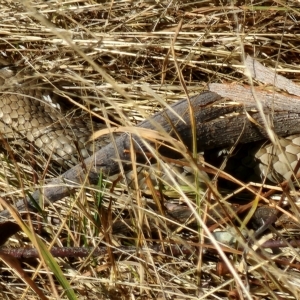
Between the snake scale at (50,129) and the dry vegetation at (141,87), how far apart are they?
79mm

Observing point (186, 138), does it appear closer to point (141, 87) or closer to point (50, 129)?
point (141, 87)

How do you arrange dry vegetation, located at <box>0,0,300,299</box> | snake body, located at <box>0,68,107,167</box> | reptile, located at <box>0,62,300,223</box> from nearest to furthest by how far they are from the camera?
dry vegetation, located at <box>0,0,300,299</box>, reptile, located at <box>0,62,300,223</box>, snake body, located at <box>0,68,107,167</box>

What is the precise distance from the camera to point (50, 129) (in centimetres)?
218

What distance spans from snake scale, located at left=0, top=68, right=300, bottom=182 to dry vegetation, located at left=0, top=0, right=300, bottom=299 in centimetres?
8

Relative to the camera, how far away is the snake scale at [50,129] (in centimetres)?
196

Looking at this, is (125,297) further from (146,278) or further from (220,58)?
(220,58)

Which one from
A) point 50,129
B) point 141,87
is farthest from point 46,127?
point 141,87

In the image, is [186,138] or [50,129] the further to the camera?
[50,129]

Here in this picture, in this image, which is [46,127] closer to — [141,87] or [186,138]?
[141,87]

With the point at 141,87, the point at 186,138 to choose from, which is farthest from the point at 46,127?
the point at 186,138

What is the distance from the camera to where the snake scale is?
6.44 feet

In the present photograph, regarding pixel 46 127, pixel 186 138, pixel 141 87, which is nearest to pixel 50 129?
pixel 46 127

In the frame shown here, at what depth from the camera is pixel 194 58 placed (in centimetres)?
228

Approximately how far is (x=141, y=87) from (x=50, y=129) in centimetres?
33
